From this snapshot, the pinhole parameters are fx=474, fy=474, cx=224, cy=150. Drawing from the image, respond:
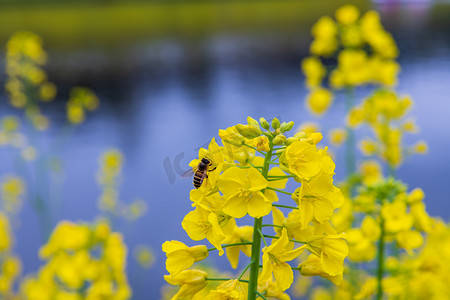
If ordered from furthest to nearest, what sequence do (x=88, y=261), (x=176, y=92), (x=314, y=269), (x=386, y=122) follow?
1. (x=176, y=92)
2. (x=386, y=122)
3. (x=88, y=261)
4. (x=314, y=269)

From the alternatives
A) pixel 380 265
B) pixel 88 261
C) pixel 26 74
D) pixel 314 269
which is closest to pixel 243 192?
pixel 314 269

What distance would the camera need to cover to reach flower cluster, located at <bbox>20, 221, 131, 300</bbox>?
6.15ft

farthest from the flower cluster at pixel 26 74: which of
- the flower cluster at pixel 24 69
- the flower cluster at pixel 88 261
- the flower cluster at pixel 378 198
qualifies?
the flower cluster at pixel 88 261

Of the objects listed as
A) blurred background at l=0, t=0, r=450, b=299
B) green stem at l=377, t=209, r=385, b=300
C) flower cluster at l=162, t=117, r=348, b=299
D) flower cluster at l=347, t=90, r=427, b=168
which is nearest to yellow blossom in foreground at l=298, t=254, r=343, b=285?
flower cluster at l=162, t=117, r=348, b=299

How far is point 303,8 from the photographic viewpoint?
27.7 meters

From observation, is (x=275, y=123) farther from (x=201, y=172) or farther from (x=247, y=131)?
(x=201, y=172)

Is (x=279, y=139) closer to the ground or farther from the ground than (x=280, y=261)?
farther from the ground

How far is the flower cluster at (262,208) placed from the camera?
2.96ft

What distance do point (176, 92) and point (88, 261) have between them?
1115 centimetres

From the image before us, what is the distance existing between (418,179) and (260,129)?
19.4 ft

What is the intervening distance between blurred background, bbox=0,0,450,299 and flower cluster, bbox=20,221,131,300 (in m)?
0.28

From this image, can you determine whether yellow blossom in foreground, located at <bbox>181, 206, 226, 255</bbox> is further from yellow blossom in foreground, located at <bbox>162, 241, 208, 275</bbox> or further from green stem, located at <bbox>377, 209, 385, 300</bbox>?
green stem, located at <bbox>377, 209, 385, 300</bbox>

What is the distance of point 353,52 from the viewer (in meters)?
3.21

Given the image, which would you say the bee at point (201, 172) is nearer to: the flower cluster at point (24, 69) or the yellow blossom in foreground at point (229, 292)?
the yellow blossom in foreground at point (229, 292)
